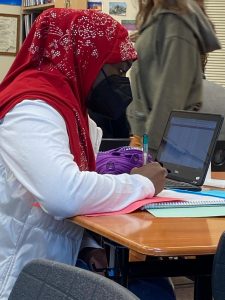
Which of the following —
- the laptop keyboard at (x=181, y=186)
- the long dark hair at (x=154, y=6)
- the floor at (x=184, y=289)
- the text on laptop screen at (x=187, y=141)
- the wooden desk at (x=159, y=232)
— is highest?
the long dark hair at (x=154, y=6)

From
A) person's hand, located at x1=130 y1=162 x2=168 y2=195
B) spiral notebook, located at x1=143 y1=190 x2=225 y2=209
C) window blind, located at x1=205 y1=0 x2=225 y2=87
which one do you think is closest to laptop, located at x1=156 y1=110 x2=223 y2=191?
spiral notebook, located at x1=143 y1=190 x2=225 y2=209

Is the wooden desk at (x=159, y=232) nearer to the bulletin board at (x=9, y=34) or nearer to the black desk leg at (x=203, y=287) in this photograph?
the black desk leg at (x=203, y=287)

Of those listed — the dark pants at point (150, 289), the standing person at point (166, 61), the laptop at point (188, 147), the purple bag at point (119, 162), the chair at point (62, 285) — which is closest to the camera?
the chair at point (62, 285)

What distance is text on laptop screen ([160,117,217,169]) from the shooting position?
197 centimetres

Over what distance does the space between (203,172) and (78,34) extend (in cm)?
61

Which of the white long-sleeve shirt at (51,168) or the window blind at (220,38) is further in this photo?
the window blind at (220,38)

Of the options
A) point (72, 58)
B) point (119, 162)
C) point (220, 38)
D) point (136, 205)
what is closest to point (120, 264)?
point (136, 205)

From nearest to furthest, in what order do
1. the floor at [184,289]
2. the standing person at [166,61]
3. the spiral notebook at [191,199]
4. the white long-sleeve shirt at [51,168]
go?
1. the white long-sleeve shirt at [51,168]
2. the spiral notebook at [191,199]
3. the standing person at [166,61]
4. the floor at [184,289]

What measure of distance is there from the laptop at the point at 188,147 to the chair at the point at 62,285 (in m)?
0.99

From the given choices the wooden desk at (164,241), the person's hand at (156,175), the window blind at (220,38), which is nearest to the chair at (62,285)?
the wooden desk at (164,241)

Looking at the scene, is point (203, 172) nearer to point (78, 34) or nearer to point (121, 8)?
point (78, 34)

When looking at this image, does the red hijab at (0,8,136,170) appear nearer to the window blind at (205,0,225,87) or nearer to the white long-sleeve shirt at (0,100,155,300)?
the white long-sleeve shirt at (0,100,155,300)

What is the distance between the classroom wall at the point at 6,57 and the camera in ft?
17.8

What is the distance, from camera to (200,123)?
201 centimetres
